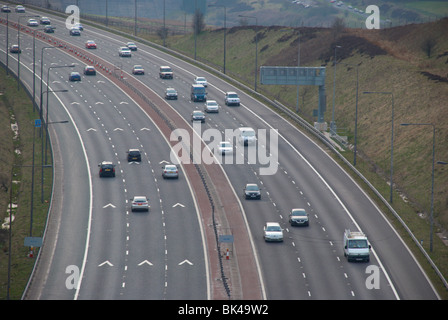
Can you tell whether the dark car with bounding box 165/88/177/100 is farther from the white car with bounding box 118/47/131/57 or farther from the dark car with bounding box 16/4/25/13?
the dark car with bounding box 16/4/25/13

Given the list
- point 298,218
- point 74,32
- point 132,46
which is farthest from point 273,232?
point 74,32

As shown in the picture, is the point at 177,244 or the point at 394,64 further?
the point at 394,64

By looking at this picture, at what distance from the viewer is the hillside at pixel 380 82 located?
86.0 meters

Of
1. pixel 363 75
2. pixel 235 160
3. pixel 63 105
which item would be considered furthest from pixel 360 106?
pixel 63 105

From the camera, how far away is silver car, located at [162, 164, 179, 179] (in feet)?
266

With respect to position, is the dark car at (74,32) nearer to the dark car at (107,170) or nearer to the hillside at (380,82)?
the hillside at (380,82)

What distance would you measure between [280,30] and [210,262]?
100699 millimetres

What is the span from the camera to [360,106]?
4318 inches

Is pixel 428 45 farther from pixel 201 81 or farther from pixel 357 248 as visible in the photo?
pixel 357 248

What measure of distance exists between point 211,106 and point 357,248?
50.3m

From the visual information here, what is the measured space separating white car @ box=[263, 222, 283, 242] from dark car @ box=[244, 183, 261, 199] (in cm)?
968

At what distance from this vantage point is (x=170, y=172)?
266ft

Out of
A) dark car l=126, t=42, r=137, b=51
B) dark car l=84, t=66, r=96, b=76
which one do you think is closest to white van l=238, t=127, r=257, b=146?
dark car l=84, t=66, r=96, b=76

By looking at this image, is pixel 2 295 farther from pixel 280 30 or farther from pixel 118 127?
pixel 280 30
